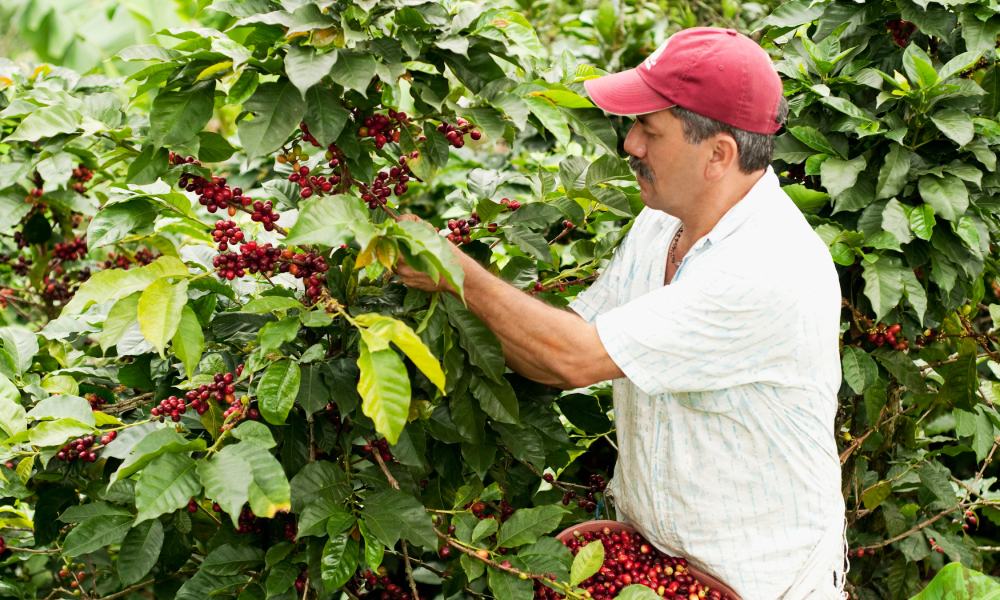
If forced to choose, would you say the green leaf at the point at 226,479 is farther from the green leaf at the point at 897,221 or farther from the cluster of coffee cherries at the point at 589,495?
the green leaf at the point at 897,221

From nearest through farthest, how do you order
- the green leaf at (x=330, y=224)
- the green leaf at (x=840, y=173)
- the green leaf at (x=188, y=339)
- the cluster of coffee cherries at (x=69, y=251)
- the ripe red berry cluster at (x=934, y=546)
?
1. the green leaf at (x=330, y=224)
2. the green leaf at (x=188, y=339)
3. the green leaf at (x=840, y=173)
4. the ripe red berry cluster at (x=934, y=546)
5. the cluster of coffee cherries at (x=69, y=251)

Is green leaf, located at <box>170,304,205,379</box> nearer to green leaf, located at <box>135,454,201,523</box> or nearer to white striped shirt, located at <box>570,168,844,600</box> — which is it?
green leaf, located at <box>135,454,201,523</box>

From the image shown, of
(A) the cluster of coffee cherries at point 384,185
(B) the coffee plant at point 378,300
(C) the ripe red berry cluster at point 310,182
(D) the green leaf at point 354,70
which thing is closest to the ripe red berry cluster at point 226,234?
(B) the coffee plant at point 378,300

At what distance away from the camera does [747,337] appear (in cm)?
181

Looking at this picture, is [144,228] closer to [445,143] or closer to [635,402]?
[445,143]

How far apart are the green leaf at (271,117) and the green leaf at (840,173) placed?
1.34 metres

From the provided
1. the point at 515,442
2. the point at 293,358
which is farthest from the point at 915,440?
the point at 293,358

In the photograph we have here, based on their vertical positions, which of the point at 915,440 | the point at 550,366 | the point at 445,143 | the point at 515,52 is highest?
the point at 515,52

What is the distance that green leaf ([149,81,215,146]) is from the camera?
5.49ft

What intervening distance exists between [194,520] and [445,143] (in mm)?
963

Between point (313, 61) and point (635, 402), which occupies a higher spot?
point (313, 61)

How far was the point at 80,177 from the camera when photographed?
9.65ft

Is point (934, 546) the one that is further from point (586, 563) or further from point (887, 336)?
point (586, 563)

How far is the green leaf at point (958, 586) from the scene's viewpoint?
2.09 meters
